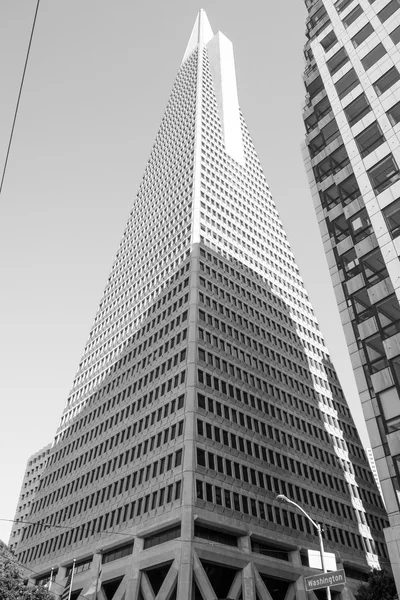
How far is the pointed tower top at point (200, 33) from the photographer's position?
176 meters

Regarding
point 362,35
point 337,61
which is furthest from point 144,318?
point 362,35

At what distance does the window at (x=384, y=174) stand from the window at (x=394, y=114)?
2542mm

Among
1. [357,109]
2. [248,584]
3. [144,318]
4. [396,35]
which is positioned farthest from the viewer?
[144,318]

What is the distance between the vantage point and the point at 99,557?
67.3 meters

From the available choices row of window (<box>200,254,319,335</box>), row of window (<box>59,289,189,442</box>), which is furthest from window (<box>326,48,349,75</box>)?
row of window (<box>59,289,189,442</box>)

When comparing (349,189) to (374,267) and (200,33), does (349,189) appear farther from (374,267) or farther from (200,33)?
(200,33)

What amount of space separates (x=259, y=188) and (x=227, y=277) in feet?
138

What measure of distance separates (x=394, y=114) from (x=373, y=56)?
660 centimetres

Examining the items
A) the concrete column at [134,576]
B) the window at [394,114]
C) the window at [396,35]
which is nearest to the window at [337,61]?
the window at [396,35]

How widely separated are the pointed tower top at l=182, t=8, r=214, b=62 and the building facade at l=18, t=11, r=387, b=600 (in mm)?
66645

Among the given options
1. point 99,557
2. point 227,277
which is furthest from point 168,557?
point 227,277

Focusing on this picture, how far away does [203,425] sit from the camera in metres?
66.3

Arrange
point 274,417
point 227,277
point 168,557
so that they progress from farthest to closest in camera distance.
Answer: point 227,277, point 274,417, point 168,557

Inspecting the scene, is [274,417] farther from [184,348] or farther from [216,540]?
[216,540]
